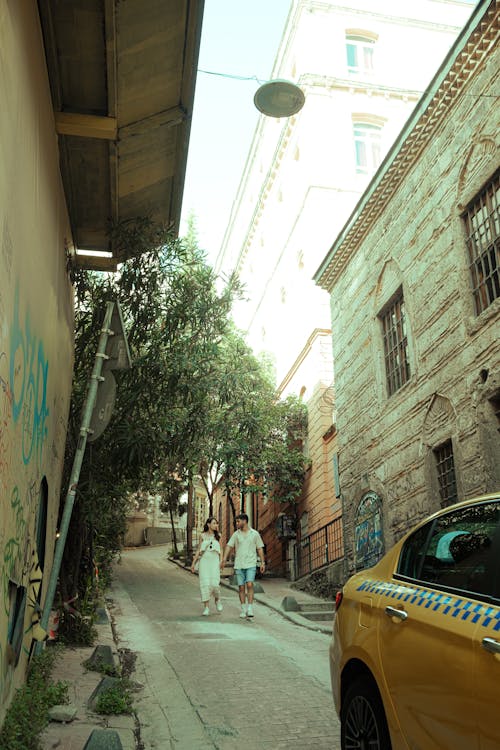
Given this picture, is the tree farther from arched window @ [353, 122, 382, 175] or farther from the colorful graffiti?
arched window @ [353, 122, 382, 175]

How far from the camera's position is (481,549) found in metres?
3.09

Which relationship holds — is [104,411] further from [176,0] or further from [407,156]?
[407,156]

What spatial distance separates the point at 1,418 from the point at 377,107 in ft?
82.8

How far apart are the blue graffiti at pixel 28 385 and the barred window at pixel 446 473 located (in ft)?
21.3

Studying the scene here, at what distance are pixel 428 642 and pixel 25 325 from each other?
3.39 m

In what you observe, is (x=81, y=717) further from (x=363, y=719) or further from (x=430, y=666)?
(x=430, y=666)

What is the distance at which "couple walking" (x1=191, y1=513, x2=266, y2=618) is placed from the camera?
11.6 meters

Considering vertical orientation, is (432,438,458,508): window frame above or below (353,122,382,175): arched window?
below

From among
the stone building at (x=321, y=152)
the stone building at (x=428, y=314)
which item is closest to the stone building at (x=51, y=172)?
the stone building at (x=428, y=314)

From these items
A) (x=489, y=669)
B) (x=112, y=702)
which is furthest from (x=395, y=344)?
(x=489, y=669)

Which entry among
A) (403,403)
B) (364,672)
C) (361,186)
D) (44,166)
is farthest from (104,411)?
(361,186)

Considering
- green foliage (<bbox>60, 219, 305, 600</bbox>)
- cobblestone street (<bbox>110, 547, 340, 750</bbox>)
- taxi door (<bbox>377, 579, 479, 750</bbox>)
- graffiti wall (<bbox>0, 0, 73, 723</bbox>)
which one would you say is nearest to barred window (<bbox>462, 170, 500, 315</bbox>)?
green foliage (<bbox>60, 219, 305, 600</bbox>)

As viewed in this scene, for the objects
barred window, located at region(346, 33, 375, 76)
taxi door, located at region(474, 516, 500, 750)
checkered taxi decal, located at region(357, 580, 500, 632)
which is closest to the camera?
taxi door, located at region(474, 516, 500, 750)

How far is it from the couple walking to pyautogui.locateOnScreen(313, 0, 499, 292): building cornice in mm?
6226
